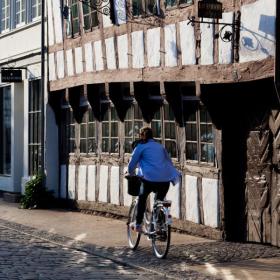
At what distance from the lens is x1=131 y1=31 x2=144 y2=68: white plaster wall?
13.5 m

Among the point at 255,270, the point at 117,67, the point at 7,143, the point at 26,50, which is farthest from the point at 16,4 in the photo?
the point at 255,270

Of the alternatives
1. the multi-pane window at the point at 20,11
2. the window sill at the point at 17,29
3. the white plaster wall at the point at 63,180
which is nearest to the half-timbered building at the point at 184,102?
the white plaster wall at the point at 63,180

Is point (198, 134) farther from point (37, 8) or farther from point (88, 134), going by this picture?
point (37, 8)

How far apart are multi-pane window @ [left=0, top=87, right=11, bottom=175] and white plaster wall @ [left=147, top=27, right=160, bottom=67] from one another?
8597 mm

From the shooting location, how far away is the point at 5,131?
21438 mm

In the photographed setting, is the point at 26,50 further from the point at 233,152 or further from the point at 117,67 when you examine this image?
the point at 233,152

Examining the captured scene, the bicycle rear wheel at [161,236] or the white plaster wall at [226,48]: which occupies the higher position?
the white plaster wall at [226,48]

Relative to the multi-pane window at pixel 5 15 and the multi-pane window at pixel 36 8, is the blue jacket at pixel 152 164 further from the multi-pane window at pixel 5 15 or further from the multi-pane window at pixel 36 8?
the multi-pane window at pixel 5 15

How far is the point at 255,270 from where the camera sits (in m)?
9.09

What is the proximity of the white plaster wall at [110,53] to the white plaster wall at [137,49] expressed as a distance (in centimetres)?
87

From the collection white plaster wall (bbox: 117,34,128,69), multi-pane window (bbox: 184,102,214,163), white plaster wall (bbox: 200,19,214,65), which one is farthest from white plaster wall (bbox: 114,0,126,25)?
white plaster wall (bbox: 200,19,214,65)

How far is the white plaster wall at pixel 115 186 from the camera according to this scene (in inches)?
599

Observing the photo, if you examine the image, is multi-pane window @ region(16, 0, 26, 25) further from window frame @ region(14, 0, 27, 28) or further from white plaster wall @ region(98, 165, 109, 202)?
white plaster wall @ region(98, 165, 109, 202)

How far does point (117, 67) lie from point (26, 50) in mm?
5584
